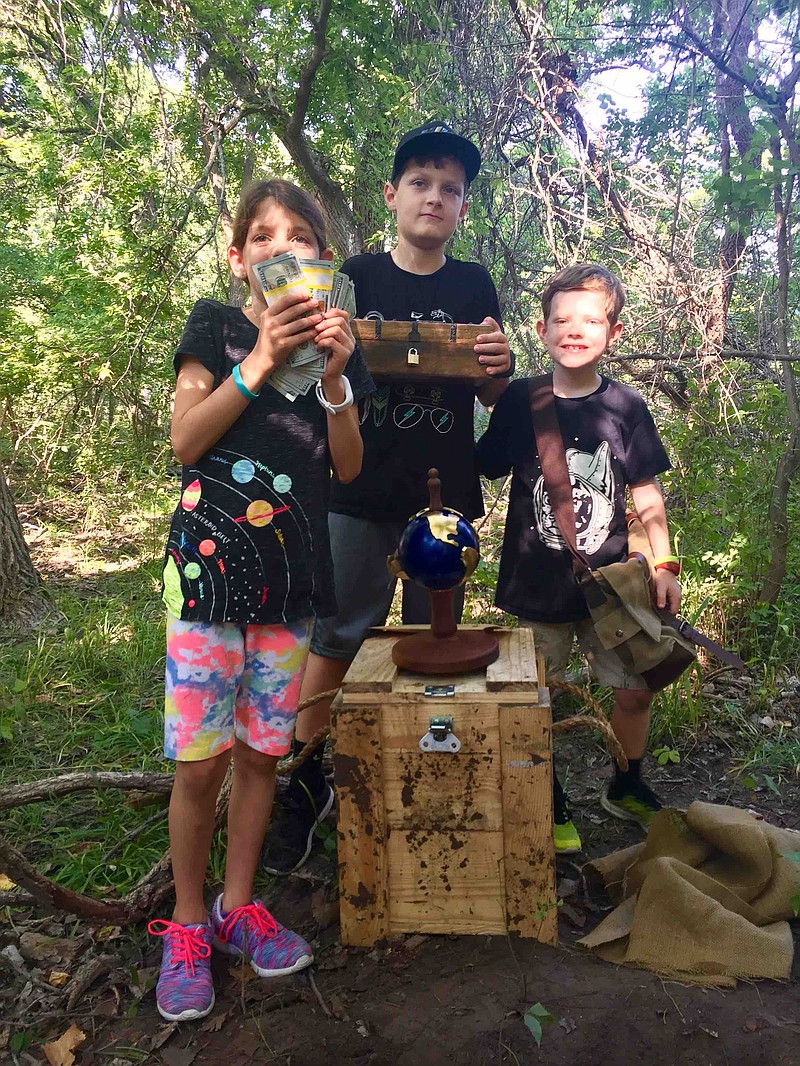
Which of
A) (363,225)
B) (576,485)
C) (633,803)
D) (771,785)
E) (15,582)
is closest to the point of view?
(576,485)

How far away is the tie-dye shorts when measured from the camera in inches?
72.6

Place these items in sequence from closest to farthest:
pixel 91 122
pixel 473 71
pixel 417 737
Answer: pixel 417 737 < pixel 473 71 < pixel 91 122

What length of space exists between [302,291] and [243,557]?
0.63 metres

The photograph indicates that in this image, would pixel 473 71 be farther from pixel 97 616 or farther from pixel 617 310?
pixel 97 616

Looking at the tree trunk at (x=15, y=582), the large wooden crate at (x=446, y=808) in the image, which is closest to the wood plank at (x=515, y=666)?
the large wooden crate at (x=446, y=808)

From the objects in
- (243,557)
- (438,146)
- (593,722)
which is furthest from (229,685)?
(438,146)

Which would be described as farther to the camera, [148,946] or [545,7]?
[545,7]

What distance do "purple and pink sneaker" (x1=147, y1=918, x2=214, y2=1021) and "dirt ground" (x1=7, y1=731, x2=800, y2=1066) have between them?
4cm

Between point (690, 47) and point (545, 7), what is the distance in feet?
2.98

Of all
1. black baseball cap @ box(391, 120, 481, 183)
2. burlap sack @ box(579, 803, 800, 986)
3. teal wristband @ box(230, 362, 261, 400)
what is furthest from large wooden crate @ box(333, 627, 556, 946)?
black baseball cap @ box(391, 120, 481, 183)

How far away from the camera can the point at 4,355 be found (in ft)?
23.0

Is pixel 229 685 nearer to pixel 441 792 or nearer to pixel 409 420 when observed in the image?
pixel 441 792

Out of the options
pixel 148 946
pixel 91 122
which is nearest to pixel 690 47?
pixel 91 122

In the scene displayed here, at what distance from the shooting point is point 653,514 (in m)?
2.43
